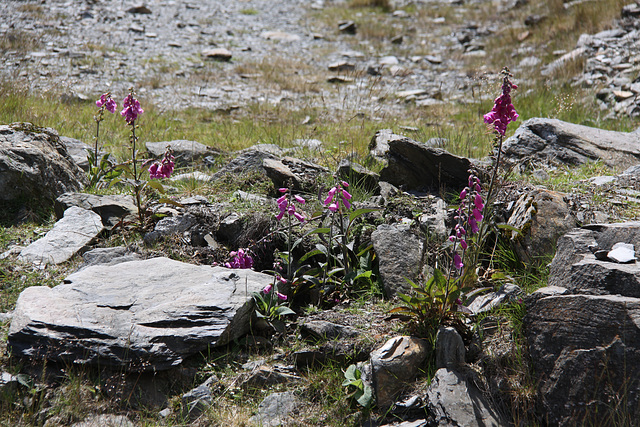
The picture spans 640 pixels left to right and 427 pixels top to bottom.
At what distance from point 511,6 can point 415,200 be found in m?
18.1

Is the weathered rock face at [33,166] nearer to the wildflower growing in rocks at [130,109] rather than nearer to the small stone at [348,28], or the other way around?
the wildflower growing in rocks at [130,109]

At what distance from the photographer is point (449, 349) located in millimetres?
3062

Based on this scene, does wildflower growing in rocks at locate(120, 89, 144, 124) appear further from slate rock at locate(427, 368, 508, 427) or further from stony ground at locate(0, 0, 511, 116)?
stony ground at locate(0, 0, 511, 116)

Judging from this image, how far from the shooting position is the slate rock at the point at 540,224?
376 cm

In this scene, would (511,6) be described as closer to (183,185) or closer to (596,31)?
(596,31)

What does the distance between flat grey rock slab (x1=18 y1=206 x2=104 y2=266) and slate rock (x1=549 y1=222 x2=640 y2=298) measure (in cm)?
393

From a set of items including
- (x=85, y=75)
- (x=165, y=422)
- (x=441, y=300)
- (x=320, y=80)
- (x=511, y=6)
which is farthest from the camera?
(x=511, y=6)

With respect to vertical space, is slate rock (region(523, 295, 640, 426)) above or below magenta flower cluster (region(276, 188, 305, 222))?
below

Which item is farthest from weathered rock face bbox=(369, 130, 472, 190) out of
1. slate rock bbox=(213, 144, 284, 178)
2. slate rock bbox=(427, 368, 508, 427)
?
slate rock bbox=(427, 368, 508, 427)

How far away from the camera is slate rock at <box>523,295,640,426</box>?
2604 mm

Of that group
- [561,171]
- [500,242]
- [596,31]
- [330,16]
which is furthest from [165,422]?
[330,16]

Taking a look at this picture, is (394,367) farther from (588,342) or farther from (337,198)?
(337,198)

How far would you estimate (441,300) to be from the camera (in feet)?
10.4

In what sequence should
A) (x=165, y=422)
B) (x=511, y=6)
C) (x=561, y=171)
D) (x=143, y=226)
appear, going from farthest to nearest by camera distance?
(x=511, y=6) < (x=561, y=171) < (x=143, y=226) < (x=165, y=422)
